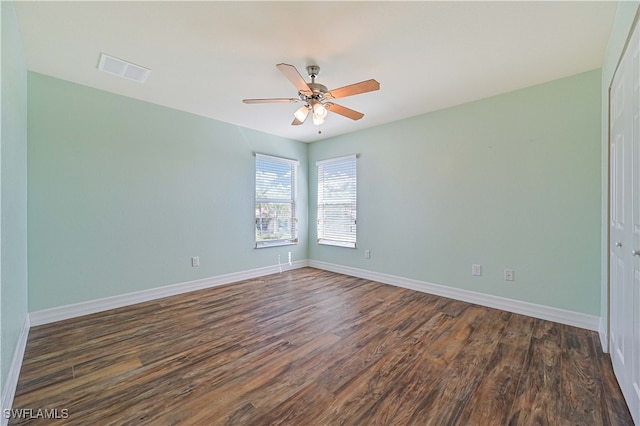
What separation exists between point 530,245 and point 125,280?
180 inches

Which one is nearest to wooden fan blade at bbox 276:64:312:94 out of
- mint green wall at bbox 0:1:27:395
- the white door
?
mint green wall at bbox 0:1:27:395

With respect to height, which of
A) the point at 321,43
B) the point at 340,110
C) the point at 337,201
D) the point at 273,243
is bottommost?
the point at 273,243

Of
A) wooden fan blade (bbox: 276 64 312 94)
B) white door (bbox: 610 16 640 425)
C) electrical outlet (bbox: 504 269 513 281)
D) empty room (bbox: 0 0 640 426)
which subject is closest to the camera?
white door (bbox: 610 16 640 425)

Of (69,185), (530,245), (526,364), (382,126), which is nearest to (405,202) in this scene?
(382,126)

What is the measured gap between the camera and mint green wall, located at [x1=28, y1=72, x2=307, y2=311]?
105 inches

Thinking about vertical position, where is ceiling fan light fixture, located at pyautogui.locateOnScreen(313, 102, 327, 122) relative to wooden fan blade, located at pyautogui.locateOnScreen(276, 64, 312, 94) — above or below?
below

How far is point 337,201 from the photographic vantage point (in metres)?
4.81

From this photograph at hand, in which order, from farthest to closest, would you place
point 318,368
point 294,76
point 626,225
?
point 294,76 < point 318,368 < point 626,225

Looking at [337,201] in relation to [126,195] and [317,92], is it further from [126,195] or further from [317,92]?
[126,195]

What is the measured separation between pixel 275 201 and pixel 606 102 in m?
4.12

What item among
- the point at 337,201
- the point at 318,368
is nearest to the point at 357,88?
the point at 318,368

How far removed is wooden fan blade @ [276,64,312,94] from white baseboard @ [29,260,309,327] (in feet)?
9.69

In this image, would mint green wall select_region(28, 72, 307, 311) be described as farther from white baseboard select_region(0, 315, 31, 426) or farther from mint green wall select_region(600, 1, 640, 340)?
mint green wall select_region(600, 1, 640, 340)

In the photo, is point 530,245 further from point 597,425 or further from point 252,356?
point 252,356
